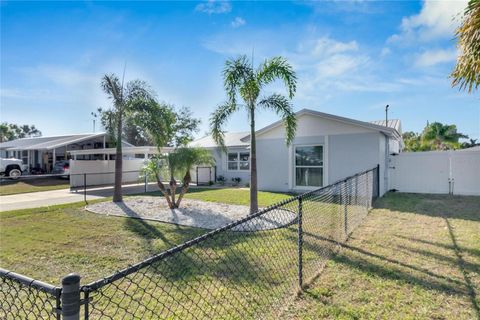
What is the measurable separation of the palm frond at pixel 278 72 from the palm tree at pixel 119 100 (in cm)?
498

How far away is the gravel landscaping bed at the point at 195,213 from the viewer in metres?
7.17

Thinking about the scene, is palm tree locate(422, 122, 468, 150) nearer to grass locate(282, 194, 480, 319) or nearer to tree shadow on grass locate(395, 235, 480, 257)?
grass locate(282, 194, 480, 319)

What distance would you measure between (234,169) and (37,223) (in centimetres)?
1204

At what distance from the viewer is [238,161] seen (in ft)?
59.6

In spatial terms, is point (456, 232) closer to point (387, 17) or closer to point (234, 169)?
point (387, 17)

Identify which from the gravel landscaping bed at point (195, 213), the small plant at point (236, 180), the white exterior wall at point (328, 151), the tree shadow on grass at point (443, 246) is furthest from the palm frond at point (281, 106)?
the small plant at point (236, 180)

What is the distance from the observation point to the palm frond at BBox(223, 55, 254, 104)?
26.8ft

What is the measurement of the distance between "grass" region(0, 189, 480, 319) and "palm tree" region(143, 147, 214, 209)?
6.30ft

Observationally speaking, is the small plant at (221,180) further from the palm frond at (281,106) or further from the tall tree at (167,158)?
the palm frond at (281,106)

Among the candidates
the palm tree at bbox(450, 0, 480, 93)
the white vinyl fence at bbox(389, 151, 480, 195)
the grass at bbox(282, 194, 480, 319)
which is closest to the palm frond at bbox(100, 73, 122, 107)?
the grass at bbox(282, 194, 480, 319)

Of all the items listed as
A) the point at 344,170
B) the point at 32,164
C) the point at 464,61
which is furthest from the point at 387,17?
the point at 32,164

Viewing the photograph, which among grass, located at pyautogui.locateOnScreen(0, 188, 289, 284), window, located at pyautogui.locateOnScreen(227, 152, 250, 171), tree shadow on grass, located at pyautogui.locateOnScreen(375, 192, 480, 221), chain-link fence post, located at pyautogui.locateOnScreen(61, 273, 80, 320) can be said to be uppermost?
window, located at pyautogui.locateOnScreen(227, 152, 250, 171)

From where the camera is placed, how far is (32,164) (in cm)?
2661

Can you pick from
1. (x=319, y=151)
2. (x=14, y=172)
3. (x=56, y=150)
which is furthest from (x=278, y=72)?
(x=56, y=150)
